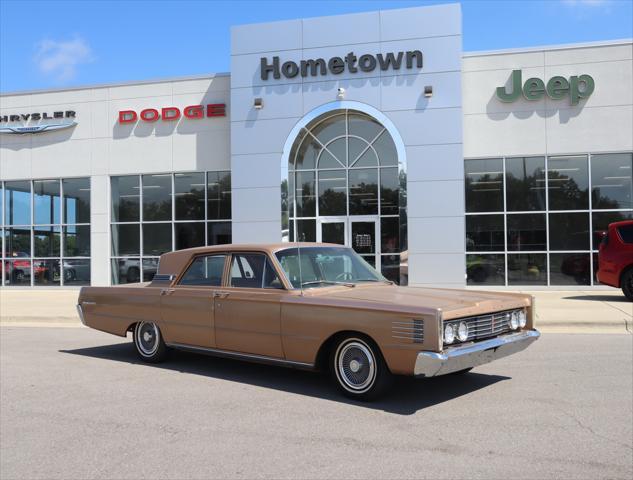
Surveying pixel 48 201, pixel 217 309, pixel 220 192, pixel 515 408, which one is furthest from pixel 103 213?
pixel 515 408

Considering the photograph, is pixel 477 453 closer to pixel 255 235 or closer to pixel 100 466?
pixel 100 466

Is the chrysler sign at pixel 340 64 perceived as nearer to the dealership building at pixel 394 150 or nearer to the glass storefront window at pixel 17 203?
the dealership building at pixel 394 150

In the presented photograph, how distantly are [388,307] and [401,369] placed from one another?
0.56 meters

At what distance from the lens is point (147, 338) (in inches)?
301

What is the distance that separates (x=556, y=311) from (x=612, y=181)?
286 inches

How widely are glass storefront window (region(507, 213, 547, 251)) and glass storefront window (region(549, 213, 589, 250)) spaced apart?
0.29m

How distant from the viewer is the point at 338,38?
59.1ft

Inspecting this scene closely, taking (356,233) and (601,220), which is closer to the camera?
(601,220)

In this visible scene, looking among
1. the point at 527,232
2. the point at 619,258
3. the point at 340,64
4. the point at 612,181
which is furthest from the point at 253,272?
the point at 612,181

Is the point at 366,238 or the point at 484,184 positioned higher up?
the point at 484,184

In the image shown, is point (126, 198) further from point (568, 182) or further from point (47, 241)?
point (568, 182)

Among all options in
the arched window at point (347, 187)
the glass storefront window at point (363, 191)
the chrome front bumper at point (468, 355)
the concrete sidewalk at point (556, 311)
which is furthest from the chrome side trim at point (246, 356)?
the glass storefront window at point (363, 191)

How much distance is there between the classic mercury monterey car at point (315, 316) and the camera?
17.3ft

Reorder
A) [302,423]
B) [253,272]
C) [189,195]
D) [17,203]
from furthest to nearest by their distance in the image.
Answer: [17,203] < [189,195] < [253,272] < [302,423]
